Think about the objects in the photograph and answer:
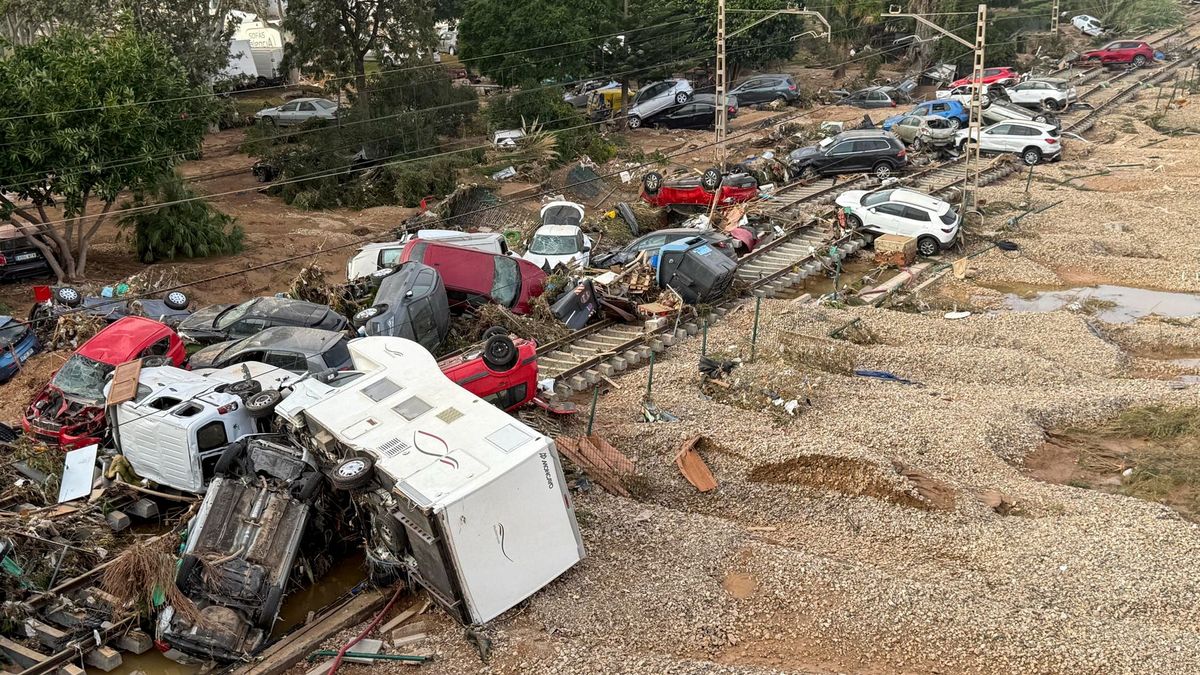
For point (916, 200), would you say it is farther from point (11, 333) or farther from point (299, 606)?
point (11, 333)

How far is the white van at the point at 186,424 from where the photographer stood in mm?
12516

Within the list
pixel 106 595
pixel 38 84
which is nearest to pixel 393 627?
pixel 106 595

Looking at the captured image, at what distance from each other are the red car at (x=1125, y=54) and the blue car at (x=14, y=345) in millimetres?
49791

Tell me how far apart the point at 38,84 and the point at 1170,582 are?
71.0 ft

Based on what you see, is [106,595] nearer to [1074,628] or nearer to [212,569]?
[212,569]

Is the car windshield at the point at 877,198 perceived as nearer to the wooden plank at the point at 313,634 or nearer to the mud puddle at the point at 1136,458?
the mud puddle at the point at 1136,458

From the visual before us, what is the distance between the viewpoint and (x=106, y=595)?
10.9m

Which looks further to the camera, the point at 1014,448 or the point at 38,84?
the point at 38,84

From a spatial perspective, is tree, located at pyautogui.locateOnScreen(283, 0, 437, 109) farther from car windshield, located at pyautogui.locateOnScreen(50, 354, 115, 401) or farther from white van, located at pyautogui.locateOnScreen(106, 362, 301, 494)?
white van, located at pyautogui.locateOnScreen(106, 362, 301, 494)

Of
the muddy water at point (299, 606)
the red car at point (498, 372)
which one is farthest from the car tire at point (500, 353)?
the muddy water at point (299, 606)

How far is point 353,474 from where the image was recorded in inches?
406

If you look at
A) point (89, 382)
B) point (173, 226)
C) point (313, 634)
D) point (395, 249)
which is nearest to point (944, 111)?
point (395, 249)

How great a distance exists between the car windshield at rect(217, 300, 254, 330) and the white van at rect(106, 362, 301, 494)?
3.57 m

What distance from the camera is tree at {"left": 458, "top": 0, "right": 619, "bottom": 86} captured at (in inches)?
1430
